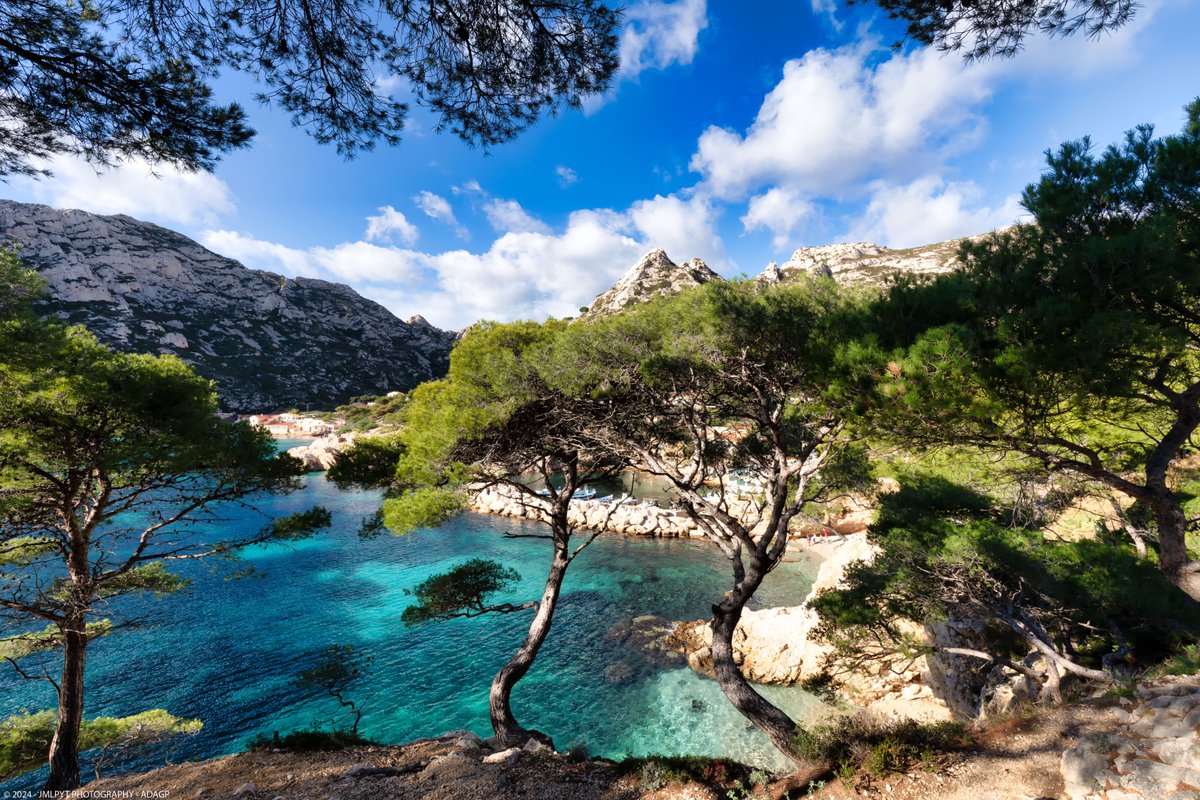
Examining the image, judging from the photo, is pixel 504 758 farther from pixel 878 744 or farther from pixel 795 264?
pixel 795 264

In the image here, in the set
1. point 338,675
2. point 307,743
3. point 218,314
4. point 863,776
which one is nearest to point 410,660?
point 338,675

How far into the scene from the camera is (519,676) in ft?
25.3

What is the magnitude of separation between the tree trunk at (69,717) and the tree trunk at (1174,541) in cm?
1360

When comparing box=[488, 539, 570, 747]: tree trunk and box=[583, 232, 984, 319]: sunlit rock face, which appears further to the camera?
box=[583, 232, 984, 319]: sunlit rock face

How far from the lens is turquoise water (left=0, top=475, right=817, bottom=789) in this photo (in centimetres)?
1076

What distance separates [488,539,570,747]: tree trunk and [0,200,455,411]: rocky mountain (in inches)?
3158

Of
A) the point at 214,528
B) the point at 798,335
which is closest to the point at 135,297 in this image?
the point at 214,528

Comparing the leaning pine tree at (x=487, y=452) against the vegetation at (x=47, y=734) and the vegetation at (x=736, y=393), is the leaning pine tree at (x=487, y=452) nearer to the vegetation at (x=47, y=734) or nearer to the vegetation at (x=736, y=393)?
the vegetation at (x=736, y=393)

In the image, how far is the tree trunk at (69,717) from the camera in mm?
6426

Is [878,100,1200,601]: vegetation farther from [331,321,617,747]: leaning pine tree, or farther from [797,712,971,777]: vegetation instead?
[331,321,617,747]: leaning pine tree

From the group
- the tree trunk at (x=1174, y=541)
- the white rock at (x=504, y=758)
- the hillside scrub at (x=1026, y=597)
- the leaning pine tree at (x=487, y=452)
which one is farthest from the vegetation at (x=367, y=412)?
the tree trunk at (x=1174, y=541)

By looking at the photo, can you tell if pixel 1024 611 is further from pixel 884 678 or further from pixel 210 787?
pixel 210 787

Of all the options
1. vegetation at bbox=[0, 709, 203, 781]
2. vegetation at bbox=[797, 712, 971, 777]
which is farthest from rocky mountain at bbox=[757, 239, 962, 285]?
vegetation at bbox=[0, 709, 203, 781]

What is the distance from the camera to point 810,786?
437 cm
